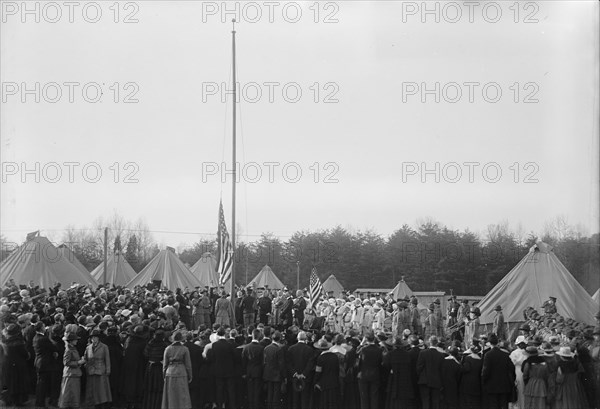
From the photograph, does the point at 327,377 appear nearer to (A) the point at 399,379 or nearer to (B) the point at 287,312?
(A) the point at 399,379

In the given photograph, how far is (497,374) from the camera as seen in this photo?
55.3 ft

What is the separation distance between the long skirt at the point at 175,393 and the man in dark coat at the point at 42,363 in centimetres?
299

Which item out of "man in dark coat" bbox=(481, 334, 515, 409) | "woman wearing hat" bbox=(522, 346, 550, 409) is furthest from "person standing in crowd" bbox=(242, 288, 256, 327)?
"woman wearing hat" bbox=(522, 346, 550, 409)

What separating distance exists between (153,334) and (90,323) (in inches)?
65.0

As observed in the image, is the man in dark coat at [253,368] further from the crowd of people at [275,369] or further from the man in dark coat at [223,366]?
the man in dark coat at [223,366]

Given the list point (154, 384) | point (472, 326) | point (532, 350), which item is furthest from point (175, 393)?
point (472, 326)

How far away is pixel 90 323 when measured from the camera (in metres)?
18.6

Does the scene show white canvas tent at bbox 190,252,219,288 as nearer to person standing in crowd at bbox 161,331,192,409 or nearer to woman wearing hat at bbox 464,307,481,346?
woman wearing hat at bbox 464,307,481,346

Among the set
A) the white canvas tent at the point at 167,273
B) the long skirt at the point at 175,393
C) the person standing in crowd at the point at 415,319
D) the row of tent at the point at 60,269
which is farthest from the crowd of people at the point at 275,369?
the white canvas tent at the point at 167,273

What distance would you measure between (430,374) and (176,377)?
17.4 ft

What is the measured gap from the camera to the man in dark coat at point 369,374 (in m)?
17.2

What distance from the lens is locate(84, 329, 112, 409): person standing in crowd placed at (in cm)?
1719

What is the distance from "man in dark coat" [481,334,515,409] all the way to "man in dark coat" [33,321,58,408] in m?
9.40

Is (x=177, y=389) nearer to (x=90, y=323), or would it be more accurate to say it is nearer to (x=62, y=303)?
(x=90, y=323)
